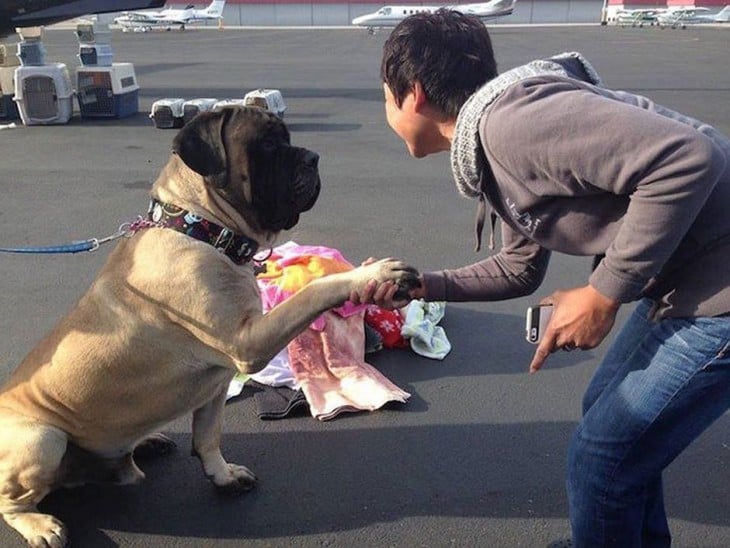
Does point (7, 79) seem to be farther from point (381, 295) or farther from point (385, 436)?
point (381, 295)

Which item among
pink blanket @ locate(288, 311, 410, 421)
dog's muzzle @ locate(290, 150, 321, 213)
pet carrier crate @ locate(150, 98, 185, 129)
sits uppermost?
dog's muzzle @ locate(290, 150, 321, 213)

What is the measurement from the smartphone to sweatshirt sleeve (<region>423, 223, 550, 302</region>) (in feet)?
1.54

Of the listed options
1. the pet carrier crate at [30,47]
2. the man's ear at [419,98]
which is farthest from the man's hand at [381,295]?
the pet carrier crate at [30,47]

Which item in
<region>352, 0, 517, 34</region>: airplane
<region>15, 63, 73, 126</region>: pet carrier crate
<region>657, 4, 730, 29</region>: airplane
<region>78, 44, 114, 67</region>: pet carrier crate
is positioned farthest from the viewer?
<region>657, 4, 730, 29</region>: airplane

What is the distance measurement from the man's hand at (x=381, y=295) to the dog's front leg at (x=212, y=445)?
0.94m

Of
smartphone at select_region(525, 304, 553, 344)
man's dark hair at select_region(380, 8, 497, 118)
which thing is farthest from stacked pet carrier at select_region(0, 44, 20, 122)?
smartphone at select_region(525, 304, 553, 344)

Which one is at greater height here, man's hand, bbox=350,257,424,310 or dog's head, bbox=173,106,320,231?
dog's head, bbox=173,106,320,231

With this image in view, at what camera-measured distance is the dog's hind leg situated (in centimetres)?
274

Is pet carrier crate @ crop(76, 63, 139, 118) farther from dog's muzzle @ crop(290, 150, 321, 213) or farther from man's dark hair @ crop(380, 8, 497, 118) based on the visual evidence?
man's dark hair @ crop(380, 8, 497, 118)

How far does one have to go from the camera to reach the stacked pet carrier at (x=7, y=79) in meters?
11.8

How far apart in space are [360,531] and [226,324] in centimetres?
104

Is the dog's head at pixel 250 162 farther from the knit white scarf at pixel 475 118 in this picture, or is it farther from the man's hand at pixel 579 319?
the man's hand at pixel 579 319

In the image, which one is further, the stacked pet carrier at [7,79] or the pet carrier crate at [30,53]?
the stacked pet carrier at [7,79]

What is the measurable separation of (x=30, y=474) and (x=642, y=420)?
7.16 feet
